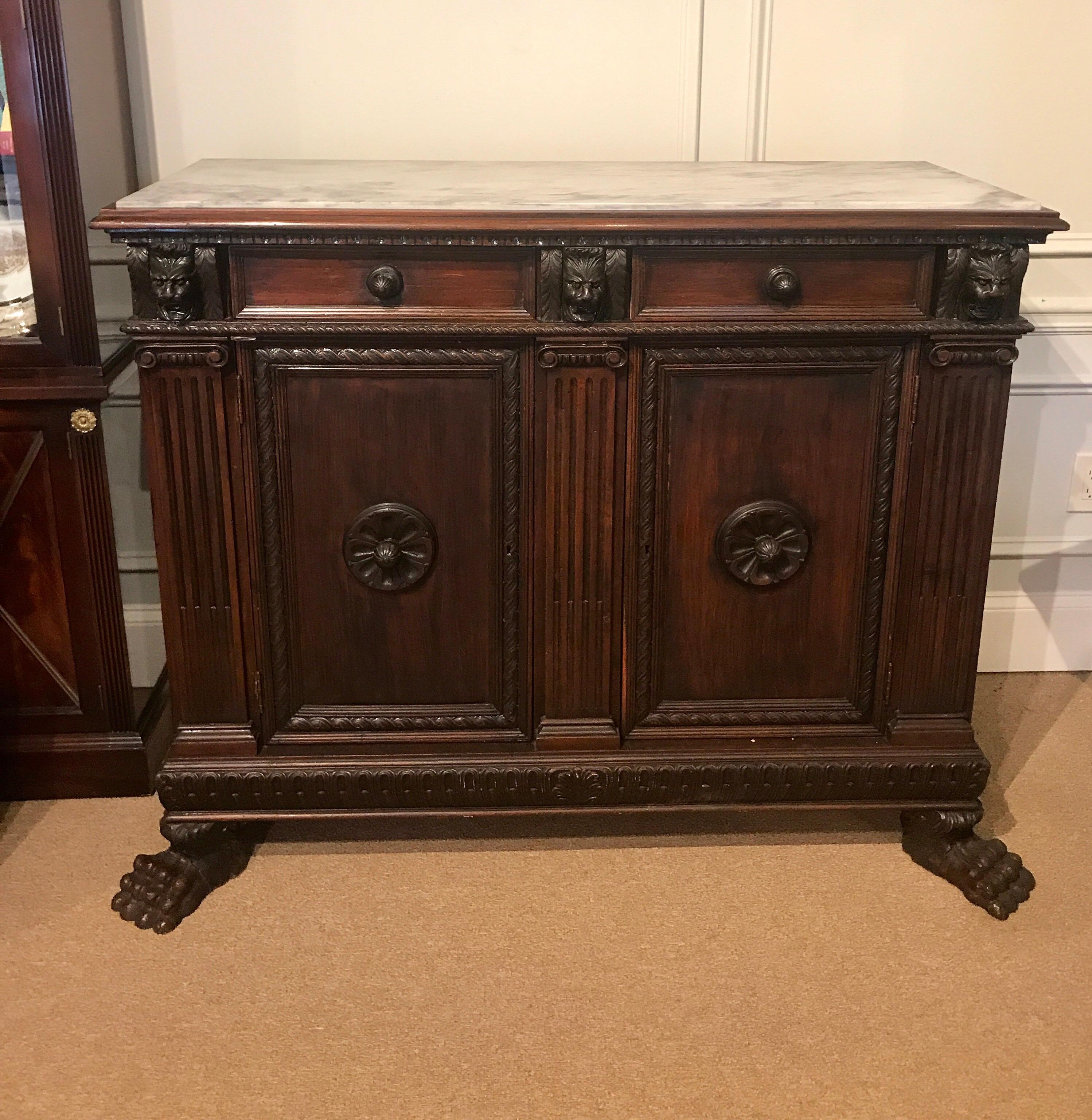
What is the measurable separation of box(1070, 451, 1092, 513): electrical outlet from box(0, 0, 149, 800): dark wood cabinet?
6.09 feet

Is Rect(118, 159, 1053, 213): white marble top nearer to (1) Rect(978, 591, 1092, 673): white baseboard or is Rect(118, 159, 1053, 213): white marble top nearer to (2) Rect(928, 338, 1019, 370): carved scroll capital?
(2) Rect(928, 338, 1019, 370): carved scroll capital

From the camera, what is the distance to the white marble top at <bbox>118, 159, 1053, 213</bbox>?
1.66 meters

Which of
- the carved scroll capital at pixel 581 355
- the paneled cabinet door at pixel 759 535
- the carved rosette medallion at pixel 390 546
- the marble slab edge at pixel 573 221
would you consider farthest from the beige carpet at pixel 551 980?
the marble slab edge at pixel 573 221

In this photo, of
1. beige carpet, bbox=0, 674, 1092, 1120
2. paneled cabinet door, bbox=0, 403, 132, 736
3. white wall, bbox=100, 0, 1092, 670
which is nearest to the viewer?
beige carpet, bbox=0, 674, 1092, 1120

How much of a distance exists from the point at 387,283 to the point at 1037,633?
5.48 feet

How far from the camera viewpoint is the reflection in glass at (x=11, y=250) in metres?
1.90

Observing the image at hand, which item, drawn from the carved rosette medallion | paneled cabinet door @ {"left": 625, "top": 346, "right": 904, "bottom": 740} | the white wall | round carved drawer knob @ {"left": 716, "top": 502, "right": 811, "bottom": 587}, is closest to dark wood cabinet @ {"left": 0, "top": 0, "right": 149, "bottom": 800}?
the white wall

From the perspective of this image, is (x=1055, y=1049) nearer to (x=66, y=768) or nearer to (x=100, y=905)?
(x=100, y=905)

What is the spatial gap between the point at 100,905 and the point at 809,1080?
108cm

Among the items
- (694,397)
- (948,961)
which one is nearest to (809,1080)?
(948,961)

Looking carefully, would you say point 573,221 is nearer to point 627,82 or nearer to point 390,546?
point 390,546

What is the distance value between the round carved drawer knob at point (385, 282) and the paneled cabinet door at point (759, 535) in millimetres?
359

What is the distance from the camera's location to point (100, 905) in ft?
6.32

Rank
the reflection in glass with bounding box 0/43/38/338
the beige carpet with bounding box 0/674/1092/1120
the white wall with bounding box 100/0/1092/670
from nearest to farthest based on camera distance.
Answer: the beige carpet with bounding box 0/674/1092/1120
the reflection in glass with bounding box 0/43/38/338
the white wall with bounding box 100/0/1092/670
